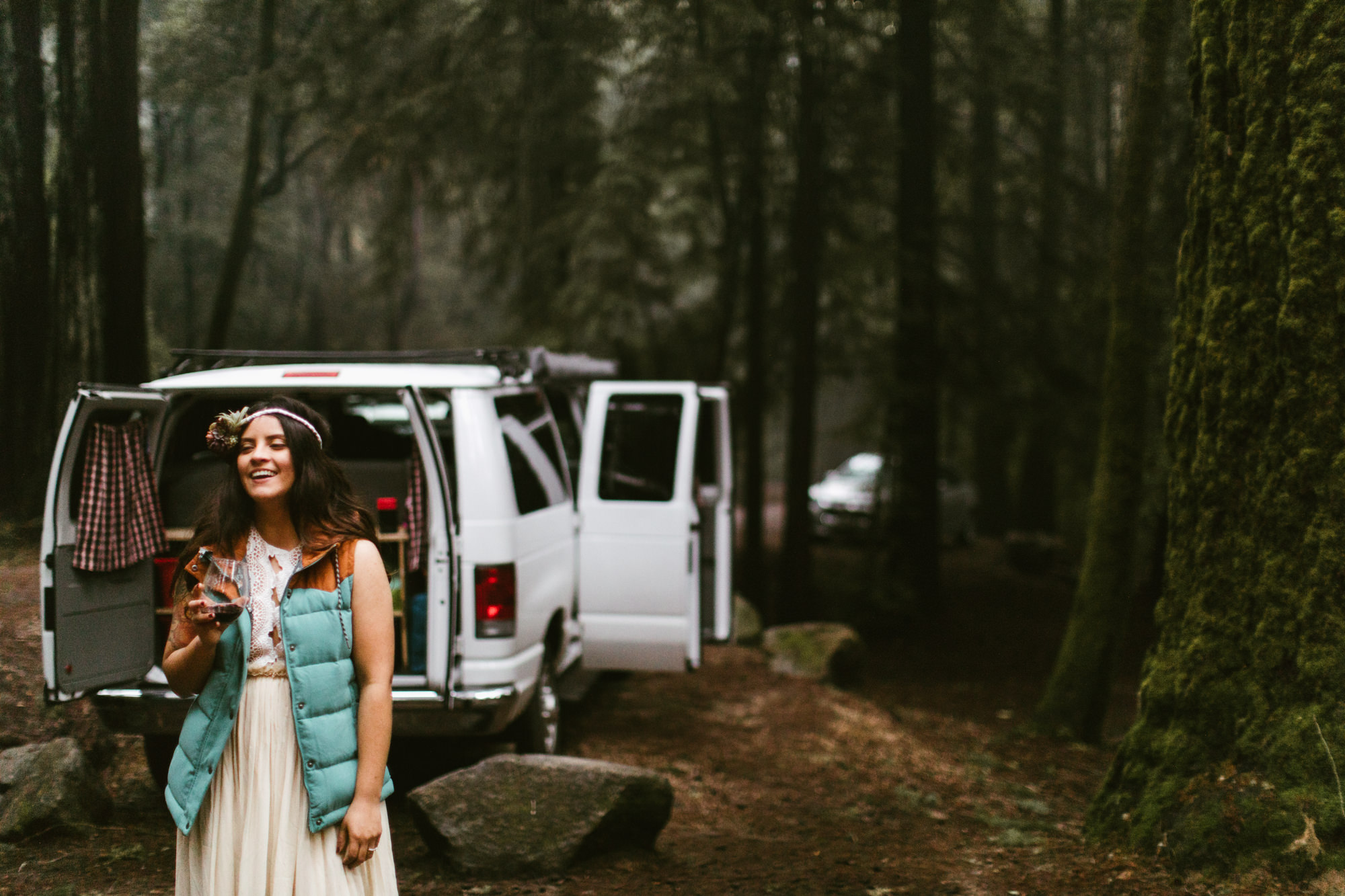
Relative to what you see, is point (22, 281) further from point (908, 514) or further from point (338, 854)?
point (908, 514)

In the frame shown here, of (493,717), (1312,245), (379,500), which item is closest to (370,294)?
(379,500)

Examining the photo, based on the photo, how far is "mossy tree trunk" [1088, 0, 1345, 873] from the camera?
15.5ft

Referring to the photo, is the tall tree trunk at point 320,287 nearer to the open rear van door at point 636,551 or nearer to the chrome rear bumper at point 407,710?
the open rear van door at point 636,551

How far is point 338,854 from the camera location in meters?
2.87

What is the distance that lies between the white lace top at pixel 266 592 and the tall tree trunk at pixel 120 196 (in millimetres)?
4589

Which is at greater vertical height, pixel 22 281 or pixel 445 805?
pixel 22 281

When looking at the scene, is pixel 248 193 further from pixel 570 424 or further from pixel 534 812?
pixel 534 812

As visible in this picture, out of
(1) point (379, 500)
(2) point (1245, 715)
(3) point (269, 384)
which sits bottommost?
(2) point (1245, 715)

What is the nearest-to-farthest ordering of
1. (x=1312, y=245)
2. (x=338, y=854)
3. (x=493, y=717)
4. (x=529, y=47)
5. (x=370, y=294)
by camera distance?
(x=338, y=854) < (x=1312, y=245) < (x=493, y=717) < (x=529, y=47) < (x=370, y=294)

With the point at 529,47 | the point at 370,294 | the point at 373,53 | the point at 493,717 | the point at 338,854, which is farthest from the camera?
the point at 370,294

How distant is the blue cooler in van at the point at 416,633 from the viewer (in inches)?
229

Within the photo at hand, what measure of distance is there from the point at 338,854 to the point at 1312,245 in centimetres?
441

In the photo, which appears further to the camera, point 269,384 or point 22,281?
point 22,281

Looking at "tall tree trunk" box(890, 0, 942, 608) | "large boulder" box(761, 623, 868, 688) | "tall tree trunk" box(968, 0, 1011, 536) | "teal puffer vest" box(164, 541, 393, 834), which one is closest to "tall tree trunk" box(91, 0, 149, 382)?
"teal puffer vest" box(164, 541, 393, 834)
